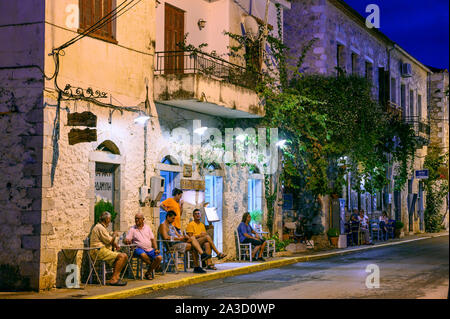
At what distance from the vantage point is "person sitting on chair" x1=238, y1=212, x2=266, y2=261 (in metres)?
18.0

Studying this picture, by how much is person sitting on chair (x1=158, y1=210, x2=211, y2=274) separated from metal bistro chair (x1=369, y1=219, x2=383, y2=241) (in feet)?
48.9

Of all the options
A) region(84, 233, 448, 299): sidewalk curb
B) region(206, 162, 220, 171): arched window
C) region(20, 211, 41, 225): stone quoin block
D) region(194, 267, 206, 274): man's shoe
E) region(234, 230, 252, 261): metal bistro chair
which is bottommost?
region(84, 233, 448, 299): sidewalk curb

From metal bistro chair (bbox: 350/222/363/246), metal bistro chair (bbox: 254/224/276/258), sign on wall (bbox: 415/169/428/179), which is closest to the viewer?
metal bistro chair (bbox: 254/224/276/258)

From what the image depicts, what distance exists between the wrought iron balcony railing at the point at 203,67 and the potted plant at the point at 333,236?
7229 millimetres

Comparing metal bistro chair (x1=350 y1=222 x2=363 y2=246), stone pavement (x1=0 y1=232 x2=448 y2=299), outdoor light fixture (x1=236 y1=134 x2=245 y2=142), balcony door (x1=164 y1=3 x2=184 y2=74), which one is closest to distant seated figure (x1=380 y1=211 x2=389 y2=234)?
metal bistro chair (x1=350 y1=222 x2=363 y2=246)

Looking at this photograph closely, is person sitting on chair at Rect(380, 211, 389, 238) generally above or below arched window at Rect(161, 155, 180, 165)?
below

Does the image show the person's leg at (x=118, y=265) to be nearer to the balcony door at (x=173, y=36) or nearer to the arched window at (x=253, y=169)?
Answer: the balcony door at (x=173, y=36)

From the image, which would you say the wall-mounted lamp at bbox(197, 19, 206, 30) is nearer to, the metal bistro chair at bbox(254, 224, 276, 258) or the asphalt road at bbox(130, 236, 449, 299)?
the metal bistro chair at bbox(254, 224, 276, 258)

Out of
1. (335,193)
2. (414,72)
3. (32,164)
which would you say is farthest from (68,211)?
(414,72)

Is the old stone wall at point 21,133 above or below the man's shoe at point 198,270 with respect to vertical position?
above

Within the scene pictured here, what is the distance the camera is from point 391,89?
34469 mm

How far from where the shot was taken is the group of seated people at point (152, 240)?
1288 centimetres

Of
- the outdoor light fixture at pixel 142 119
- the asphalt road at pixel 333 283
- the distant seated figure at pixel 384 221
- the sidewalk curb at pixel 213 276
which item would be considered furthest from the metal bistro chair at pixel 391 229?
the outdoor light fixture at pixel 142 119

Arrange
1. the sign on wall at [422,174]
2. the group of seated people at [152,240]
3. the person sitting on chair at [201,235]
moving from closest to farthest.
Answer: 1. the group of seated people at [152,240]
2. the person sitting on chair at [201,235]
3. the sign on wall at [422,174]
